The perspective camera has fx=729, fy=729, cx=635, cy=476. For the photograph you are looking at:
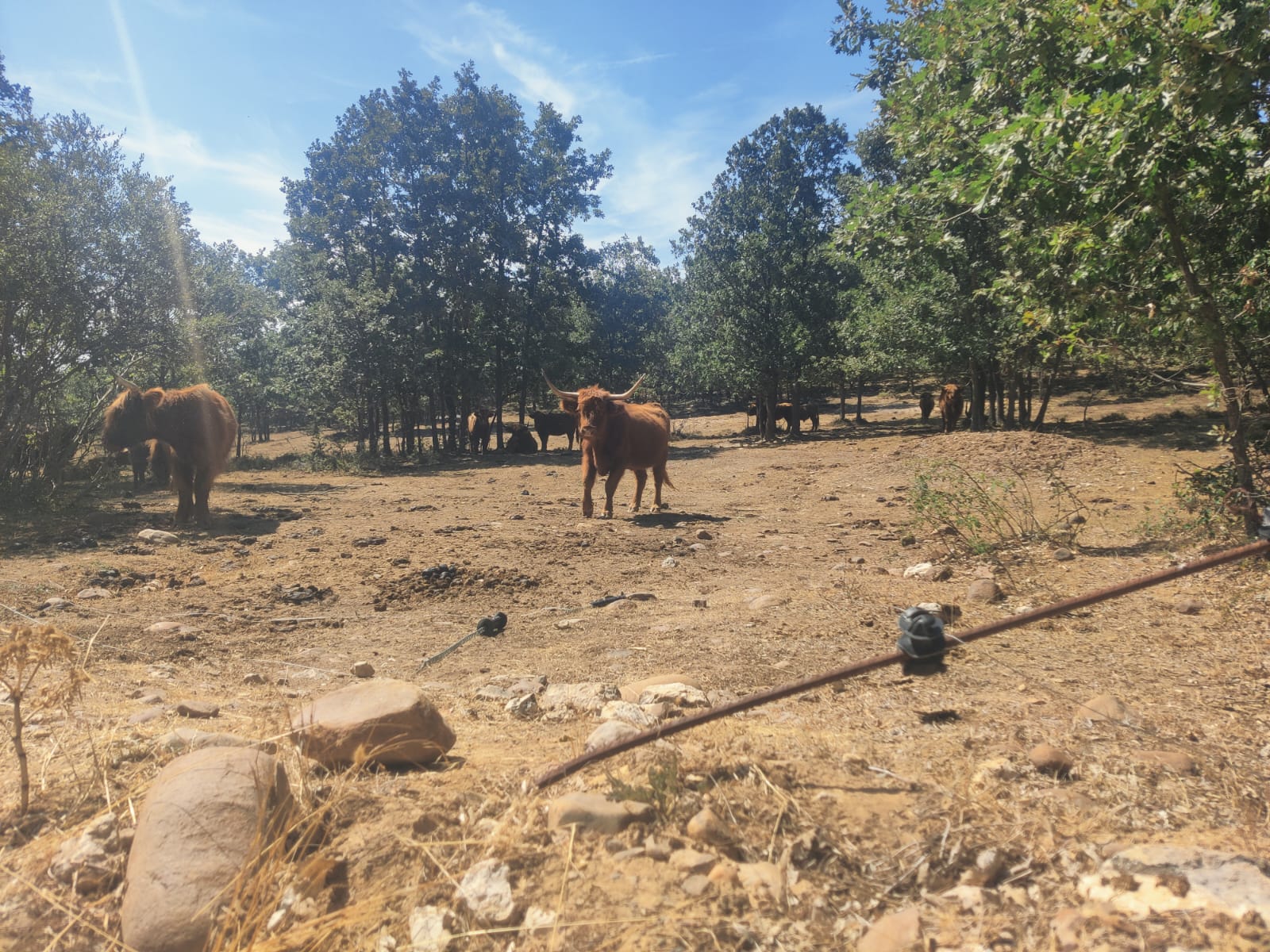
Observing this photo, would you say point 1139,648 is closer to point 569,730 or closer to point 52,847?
point 569,730

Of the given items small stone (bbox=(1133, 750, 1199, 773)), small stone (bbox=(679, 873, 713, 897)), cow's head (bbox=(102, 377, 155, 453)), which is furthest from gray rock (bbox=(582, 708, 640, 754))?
cow's head (bbox=(102, 377, 155, 453))

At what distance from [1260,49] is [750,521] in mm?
7685

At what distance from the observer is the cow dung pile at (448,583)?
7.27 metres

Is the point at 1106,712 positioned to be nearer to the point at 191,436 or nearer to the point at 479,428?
the point at 191,436

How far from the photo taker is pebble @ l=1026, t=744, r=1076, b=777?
2838 millimetres

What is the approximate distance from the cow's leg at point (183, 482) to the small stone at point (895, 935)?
1252 centimetres

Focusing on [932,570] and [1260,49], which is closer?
[1260,49]

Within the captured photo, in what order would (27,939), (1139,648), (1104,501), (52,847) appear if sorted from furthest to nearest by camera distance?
(1104,501) → (1139,648) → (52,847) → (27,939)

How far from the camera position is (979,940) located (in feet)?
6.47

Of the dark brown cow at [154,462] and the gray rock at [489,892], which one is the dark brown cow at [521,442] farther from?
the gray rock at [489,892]

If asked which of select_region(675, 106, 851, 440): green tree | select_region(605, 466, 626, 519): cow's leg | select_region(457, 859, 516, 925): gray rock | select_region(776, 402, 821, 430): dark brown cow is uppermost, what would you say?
select_region(675, 106, 851, 440): green tree

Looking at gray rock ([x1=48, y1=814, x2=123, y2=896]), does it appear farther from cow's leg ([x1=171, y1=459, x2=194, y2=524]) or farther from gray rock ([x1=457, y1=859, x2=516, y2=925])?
cow's leg ([x1=171, y1=459, x2=194, y2=524])

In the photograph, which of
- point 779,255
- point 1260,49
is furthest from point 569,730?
point 779,255

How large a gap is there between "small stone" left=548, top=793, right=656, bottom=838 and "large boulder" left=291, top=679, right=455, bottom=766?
2.59 feet
